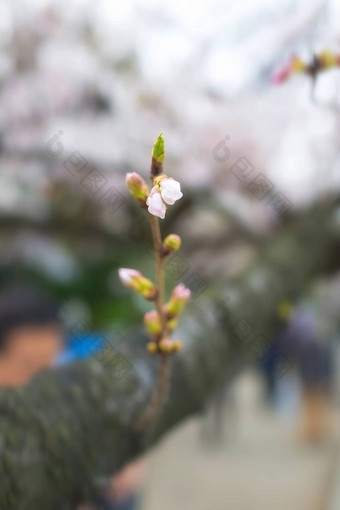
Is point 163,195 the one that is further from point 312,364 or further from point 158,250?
point 312,364

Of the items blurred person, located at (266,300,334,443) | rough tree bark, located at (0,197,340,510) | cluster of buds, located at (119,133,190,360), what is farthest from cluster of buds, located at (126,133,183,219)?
blurred person, located at (266,300,334,443)

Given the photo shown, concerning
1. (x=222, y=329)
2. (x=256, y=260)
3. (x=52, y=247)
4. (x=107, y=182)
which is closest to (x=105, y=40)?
(x=107, y=182)

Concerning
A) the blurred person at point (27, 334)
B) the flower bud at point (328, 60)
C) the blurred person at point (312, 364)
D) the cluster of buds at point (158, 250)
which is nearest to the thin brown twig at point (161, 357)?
the cluster of buds at point (158, 250)

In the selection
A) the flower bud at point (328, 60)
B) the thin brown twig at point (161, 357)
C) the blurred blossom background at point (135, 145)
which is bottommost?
the thin brown twig at point (161, 357)

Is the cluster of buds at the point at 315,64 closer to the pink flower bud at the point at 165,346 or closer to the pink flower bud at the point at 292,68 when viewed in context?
the pink flower bud at the point at 292,68

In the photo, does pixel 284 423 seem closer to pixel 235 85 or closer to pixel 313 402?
pixel 313 402

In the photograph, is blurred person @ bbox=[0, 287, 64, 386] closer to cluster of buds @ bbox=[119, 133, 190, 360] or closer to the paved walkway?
cluster of buds @ bbox=[119, 133, 190, 360]

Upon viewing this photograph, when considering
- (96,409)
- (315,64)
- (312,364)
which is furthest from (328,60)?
(312,364)
